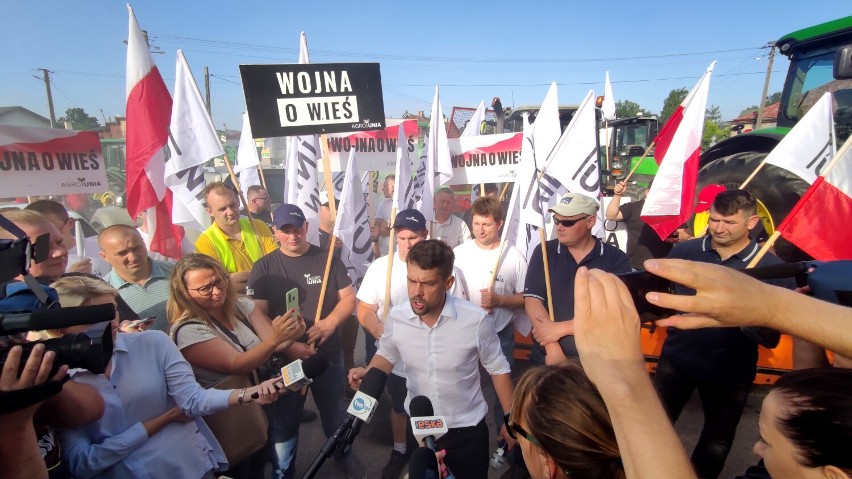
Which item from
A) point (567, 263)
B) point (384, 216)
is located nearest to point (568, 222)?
point (567, 263)

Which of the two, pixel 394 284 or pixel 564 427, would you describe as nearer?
pixel 564 427

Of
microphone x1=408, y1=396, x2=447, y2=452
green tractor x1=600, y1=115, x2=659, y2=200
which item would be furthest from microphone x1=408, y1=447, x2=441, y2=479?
green tractor x1=600, y1=115, x2=659, y2=200

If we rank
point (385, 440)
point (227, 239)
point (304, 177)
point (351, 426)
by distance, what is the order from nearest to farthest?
point (351, 426)
point (385, 440)
point (227, 239)
point (304, 177)

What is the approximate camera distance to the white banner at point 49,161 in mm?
3816

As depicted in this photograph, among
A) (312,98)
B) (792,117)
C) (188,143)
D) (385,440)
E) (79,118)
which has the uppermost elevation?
(79,118)

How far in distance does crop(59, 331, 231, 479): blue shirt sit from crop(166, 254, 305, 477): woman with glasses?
0.28 meters

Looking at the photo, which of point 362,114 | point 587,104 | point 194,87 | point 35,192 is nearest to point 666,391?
point 587,104

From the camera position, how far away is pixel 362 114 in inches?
167

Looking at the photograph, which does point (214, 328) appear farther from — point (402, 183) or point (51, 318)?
point (402, 183)

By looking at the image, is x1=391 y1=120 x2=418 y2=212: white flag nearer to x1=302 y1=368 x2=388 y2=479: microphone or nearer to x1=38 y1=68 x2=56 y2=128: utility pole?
x1=302 y1=368 x2=388 y2=479: microphone

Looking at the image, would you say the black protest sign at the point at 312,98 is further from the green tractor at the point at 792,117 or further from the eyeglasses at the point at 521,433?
the green tractor at the point at 792,117

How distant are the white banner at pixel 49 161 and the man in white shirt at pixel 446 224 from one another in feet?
11.7

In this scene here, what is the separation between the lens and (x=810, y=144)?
11.5 feet

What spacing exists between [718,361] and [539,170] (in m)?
2.06
